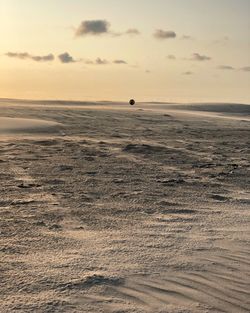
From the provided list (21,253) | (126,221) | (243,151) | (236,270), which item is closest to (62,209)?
(126,221)

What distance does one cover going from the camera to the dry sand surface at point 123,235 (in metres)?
4.23

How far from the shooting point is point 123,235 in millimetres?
5828

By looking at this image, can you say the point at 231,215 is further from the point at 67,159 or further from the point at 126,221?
the point at 67,159

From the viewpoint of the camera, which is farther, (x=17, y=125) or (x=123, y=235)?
(x=17, y=125)

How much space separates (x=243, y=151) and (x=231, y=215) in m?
7.60

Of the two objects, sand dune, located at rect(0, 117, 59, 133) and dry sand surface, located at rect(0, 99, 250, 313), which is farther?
sand dune, located at rect(0, 117, 59, 133)

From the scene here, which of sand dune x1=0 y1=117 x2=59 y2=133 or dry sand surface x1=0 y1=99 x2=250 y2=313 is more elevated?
sand dune x1=0 y1=117 x2=59 y2=133

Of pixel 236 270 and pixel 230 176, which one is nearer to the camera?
pixel 236 270

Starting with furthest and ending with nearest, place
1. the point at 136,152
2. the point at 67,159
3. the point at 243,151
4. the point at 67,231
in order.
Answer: the point at 243,151 → the point at 136,152 → the point at 67,159 → the point at 67,231

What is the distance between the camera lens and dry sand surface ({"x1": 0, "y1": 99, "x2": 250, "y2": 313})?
423 cm

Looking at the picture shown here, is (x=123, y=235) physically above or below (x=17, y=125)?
below

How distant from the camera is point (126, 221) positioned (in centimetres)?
642

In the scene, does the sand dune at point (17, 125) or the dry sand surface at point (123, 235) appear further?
the sand dune at point (17, 125)

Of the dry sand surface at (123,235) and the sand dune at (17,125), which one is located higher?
the sand dune at (17,125)
